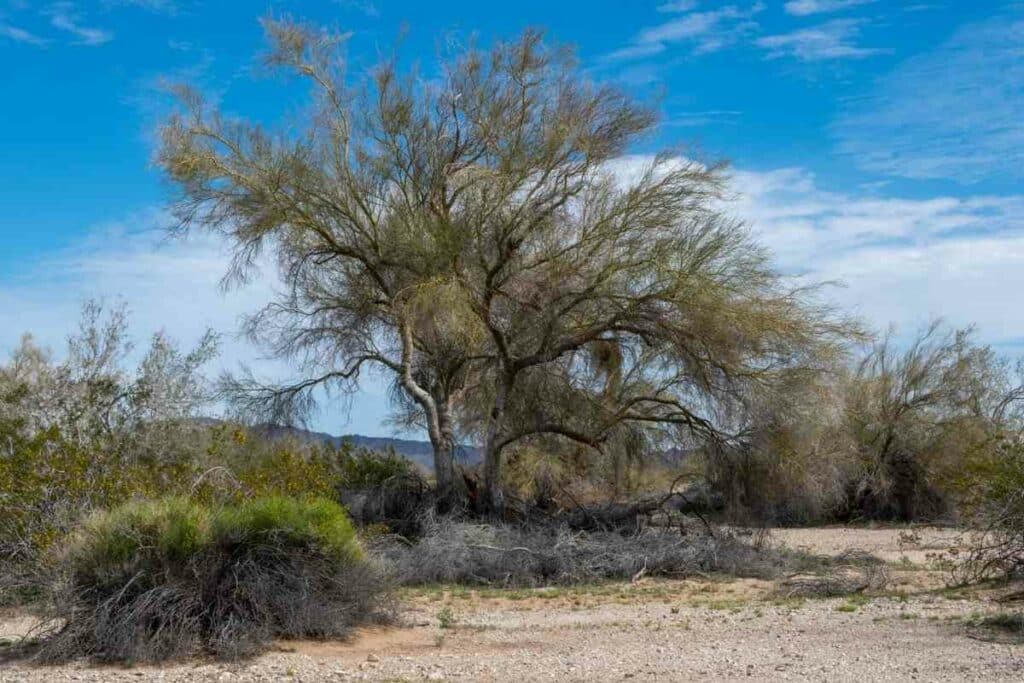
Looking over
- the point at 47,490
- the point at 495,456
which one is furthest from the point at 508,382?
the point at 47,490

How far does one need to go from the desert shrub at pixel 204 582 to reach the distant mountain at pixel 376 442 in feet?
35.8

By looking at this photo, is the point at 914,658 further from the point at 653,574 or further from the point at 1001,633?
the point at 653,574

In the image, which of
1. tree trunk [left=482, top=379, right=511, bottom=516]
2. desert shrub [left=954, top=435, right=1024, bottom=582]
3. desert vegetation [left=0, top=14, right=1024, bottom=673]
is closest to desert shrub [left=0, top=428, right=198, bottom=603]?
desert vegetation [left=0, top=14, right=1024, bottom=673]

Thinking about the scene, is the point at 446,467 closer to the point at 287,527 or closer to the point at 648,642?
the point at 287,527

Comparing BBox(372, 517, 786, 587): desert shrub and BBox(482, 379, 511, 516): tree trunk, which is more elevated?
BBox(482, 379, 511, 516): tree trunk

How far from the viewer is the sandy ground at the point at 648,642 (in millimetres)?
9898

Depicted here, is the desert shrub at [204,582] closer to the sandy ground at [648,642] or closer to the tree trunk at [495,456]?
the sandy ground at [648,642]

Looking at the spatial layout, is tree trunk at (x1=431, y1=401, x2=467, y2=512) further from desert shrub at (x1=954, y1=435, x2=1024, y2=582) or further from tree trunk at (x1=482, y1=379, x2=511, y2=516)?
desert shrub at (x1=954, y1=435, x2=1024, y2=582)

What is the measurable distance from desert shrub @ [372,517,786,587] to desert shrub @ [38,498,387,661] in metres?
4.65

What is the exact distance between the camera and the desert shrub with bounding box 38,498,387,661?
10.6m

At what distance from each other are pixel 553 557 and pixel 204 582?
7457 mm

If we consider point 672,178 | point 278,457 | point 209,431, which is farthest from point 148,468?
point 672,178

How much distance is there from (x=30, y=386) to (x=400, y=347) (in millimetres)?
7310

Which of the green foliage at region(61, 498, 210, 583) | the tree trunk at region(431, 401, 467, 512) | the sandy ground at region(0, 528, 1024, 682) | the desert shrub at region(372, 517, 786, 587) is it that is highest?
the tree trunk at region(431, 401, 467, 512)
